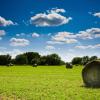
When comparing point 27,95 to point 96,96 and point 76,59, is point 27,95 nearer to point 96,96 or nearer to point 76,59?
point 96,96

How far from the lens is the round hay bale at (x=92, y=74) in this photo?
71.0 ft

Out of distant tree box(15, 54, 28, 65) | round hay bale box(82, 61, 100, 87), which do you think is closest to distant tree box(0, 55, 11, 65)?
distant tree box(15, 54, 28, 65)

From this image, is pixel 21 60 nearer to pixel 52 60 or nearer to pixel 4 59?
pixel 4 59

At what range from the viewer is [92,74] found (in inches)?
872

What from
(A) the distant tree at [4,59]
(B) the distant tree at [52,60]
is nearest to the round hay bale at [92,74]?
(A) the distant tree at [4,59]

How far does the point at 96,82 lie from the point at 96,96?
19.6 ft

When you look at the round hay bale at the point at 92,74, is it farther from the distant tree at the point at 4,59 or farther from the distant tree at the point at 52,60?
the distant tree at the point at 52,60

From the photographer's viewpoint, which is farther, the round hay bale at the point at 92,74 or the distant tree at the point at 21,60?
the distant tree at the point at 21,60

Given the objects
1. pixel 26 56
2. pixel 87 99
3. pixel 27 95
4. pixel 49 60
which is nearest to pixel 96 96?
pixel 87 99

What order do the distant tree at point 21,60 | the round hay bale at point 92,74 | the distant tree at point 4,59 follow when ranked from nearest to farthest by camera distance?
the round hay bale at point 92,74 < the distant tree at point 4,59 < the distant tree at point 21,60

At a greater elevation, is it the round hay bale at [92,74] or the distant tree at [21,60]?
the distant tree at [21,60]

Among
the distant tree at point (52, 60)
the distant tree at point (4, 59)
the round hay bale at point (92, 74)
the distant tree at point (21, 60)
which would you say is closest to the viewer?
the round hay bale at point (92, 74)

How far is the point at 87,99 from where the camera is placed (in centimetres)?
1466

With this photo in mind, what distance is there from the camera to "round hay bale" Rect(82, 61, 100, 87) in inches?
852
